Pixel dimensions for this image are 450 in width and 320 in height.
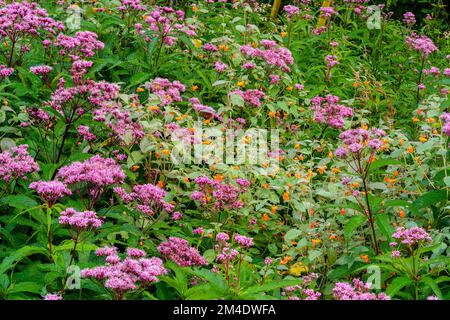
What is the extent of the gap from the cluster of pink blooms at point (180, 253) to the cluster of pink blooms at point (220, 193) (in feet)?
2.14

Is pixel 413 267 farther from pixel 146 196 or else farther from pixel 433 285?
pixel 146 196

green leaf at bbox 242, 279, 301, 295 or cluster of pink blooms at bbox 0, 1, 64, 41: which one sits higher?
cluster of pink blooms at bbox 0, 1, 64, 41

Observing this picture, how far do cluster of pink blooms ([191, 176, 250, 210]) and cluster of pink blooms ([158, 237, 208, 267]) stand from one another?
2.14 ft

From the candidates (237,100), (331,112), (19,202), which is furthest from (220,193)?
(331,112)

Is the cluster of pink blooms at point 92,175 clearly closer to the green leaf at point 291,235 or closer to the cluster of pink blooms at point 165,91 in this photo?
the green leaf at point 291,235

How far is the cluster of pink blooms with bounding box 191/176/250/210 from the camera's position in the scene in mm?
3906

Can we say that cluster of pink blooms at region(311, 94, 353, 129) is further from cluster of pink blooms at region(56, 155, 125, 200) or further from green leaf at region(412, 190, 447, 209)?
cluster of pink blooms at region(56, 155, 125, 200)

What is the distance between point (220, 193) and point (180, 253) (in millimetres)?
805

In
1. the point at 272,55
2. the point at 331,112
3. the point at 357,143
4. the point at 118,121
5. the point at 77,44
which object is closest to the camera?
the point at 357,143

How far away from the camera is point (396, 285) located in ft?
9.71

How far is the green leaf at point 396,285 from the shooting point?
288 cm

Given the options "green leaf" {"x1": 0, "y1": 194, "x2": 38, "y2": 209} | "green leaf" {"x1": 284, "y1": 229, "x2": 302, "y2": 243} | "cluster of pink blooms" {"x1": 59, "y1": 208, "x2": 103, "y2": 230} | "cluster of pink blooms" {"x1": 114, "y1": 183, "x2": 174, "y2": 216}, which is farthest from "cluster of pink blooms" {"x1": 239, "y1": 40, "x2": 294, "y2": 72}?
"cluster of pink blooms" {"x1": 59, "y1": 208, "x2": 103, "y2": 230}

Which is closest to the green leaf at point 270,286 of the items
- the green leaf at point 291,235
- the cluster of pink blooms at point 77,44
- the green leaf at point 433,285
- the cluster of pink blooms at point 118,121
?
the green leaf at point 433,285
